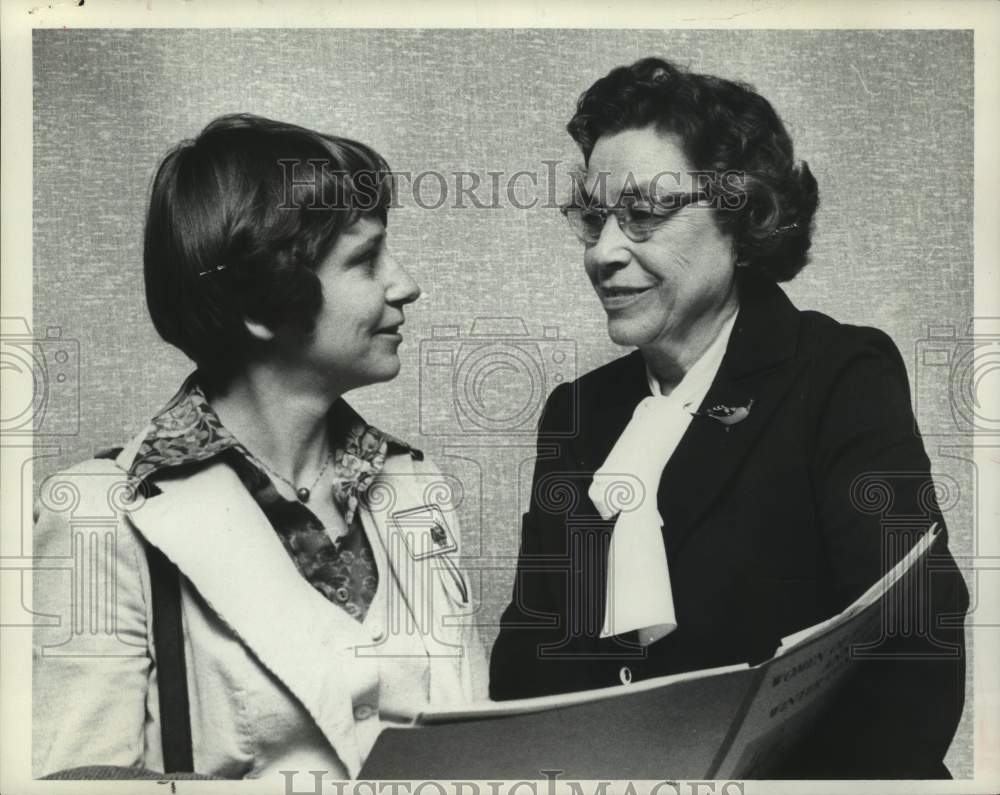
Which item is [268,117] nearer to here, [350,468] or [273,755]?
[350,468]

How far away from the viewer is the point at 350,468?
1.72 m

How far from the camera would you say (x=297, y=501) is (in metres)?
1.69

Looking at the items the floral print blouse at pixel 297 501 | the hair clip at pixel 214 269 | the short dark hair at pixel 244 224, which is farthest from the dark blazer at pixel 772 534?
the hair clip at pixel 214 269

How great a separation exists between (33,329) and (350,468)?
559 millimetres

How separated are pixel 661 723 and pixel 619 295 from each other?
25.3 inches

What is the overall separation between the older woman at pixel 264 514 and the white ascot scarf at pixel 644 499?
242mm

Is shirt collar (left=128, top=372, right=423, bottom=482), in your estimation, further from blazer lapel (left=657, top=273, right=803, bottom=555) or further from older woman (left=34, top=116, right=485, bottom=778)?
blazer lapel (left=657, top=273, right=803, bottom=555)

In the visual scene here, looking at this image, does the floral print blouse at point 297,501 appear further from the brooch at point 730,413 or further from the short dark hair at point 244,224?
the brooch at point 730,413

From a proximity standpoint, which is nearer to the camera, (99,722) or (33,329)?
(99,722)

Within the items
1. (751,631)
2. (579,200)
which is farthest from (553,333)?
(751,631)

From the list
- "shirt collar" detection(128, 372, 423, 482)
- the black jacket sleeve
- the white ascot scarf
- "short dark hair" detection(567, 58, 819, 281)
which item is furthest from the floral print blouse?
the black jacket sleeve

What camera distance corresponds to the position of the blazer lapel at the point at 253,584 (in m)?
1.62

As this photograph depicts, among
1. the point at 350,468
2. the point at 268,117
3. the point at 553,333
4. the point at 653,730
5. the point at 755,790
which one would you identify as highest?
the point at 268,117

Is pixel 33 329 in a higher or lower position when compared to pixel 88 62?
lower
